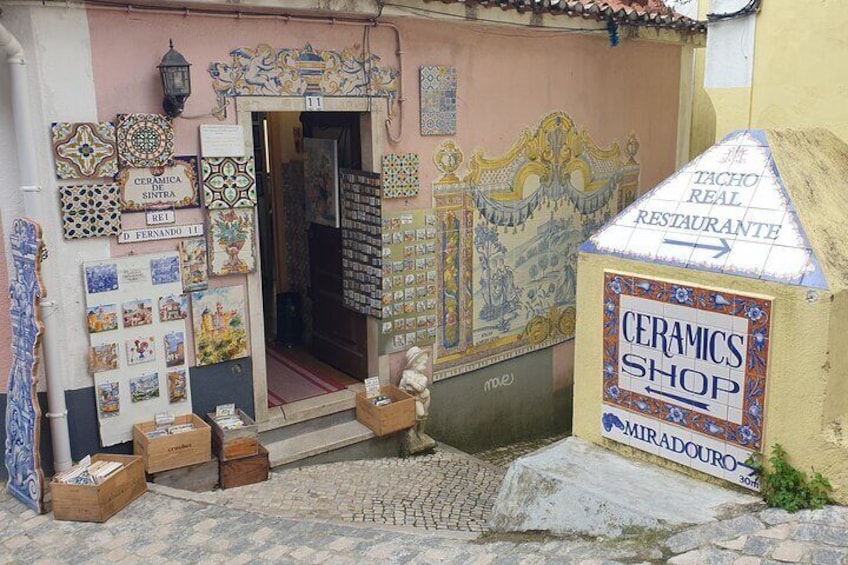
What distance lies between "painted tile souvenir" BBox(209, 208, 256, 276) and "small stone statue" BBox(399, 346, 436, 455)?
1953mm

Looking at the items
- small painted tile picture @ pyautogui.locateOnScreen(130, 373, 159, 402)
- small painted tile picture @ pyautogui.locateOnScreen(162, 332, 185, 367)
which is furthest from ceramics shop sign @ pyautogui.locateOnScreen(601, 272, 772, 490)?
small painted tile picture @ pyautogui.locateOnScreen(130, 373, 159, 402)

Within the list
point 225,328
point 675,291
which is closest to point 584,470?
point 675,291

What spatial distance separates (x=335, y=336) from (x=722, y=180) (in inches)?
201

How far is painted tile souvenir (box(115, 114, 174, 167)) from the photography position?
5.98 metres

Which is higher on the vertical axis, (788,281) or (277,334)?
(788,281)

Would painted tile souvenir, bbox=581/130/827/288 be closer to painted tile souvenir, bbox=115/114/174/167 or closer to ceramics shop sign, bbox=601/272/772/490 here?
ceramics shop sign, bbox=601/272/772/490

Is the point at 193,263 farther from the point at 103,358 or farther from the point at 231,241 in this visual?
the point at 103,358

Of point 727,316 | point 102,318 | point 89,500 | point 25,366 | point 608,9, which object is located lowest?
point 89,500

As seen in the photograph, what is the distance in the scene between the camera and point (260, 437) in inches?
279

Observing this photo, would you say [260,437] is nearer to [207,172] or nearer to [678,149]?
[207,172]

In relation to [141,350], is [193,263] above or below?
above

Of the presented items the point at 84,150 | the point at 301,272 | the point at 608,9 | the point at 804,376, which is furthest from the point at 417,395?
the point at 608,9

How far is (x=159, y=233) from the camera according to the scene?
6.27m

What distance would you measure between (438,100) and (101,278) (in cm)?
368
